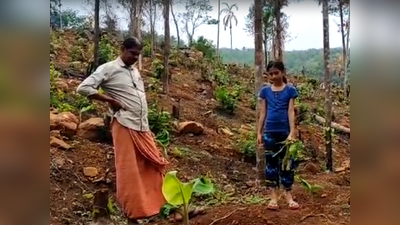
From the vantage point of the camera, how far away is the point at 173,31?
84.3 inches

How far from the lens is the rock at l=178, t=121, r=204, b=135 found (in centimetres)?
221

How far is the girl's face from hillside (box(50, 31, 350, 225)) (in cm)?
7

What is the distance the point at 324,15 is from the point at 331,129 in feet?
1.69

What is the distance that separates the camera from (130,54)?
2.04 metres

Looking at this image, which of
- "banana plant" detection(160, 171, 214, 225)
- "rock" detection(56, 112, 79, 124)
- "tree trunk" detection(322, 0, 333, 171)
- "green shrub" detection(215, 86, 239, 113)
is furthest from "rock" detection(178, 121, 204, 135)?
"tree trunk" detection(322, 0, 333, 171)

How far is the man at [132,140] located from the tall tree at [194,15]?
0.22 meters

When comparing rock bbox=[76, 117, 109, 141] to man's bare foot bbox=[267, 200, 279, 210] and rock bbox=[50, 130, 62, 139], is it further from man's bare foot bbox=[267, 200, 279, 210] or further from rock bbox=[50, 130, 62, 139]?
man's bare foot bbox=[267, 200, 279, 210]

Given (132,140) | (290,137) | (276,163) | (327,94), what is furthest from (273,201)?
(132,140)

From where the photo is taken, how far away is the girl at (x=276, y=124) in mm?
2111

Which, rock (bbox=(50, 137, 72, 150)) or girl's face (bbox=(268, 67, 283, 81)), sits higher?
girl's face (bbox=(268, 67, 283, 81))

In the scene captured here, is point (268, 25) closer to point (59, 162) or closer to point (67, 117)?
point (67, 117)

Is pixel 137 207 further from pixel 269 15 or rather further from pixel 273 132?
pixel 269 15
